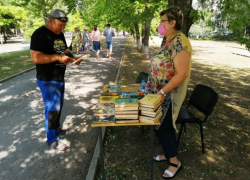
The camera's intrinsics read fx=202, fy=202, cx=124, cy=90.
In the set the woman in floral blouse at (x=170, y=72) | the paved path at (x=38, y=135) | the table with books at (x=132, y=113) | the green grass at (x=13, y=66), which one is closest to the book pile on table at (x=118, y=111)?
the table with books at (x=132, y=113)

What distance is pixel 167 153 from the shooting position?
8.92 feet

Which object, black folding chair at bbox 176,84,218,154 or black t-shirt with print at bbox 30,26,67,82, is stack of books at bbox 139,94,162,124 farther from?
black t-shirt with print at bbox 30,26,67,82

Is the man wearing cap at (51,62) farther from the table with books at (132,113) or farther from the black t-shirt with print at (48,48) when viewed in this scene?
the table with books at (132,113)

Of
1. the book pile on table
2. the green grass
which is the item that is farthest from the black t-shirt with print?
the green grass

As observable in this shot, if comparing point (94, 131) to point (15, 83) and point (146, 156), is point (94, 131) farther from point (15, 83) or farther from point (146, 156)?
point (15, 83)

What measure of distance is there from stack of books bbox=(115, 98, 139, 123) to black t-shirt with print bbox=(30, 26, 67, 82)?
1.32m

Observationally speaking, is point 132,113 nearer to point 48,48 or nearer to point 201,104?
point 201,104

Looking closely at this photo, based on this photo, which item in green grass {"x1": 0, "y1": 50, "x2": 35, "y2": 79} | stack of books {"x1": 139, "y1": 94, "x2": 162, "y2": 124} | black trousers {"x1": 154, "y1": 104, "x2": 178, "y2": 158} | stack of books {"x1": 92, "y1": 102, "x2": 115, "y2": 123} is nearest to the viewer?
stack of books {"x1": 139, "y1": 94, "x2": 162, "y2": 124}

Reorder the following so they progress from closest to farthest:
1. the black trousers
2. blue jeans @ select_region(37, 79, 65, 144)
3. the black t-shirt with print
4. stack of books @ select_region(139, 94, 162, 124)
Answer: stack of books @ select_region(139, 94, 162, 124)
the black trousers
the black t-shirt with print
blue jeans @ select_region(37, 79, 65, 144)

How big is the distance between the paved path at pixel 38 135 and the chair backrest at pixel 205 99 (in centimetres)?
193

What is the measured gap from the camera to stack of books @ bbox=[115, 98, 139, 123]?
2283 millimetres

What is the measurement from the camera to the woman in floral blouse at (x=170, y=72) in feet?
7.29

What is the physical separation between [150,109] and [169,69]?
525 mm

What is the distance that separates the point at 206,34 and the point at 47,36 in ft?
149
